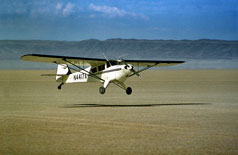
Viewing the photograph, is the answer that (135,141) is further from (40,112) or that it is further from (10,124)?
(40,112)

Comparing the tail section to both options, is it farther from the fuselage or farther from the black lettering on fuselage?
the black lettering on fuselage

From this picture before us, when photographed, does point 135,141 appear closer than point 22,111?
Yes

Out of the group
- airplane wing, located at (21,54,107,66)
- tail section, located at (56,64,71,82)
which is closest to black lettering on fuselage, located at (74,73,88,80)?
airplane wing, located at (21,54,107,66)

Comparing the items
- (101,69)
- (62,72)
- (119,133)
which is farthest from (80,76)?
(119,133)

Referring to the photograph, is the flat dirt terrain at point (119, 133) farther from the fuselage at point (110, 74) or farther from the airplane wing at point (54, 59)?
the fuselage at point (110, 74)

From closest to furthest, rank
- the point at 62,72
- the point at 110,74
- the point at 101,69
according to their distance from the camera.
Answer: the point at 110,74 < the point at 101,69 < the point at 62,72

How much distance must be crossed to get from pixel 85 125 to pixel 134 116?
10.0 ft

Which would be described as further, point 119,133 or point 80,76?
point 80,76

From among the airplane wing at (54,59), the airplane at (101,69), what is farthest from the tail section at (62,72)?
the airplane wing at (54,59)

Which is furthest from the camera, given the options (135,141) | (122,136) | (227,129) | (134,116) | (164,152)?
(134,116)

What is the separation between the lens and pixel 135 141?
433 inches

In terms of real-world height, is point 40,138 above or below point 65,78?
below

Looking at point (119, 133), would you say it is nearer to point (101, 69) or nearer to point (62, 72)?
point (101, 69)

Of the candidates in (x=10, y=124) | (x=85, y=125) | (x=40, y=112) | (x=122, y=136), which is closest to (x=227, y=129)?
(x=122, y=136)
